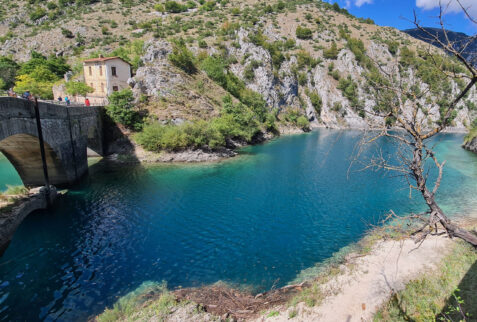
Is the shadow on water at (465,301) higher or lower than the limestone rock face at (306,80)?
lower

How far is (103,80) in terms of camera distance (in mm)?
51375

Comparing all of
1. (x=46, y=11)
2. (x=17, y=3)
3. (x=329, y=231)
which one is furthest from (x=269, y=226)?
(x=17, y=3)

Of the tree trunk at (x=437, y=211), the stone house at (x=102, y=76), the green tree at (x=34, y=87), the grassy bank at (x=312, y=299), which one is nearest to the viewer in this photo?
the tree trunk at (x=437, y=211)

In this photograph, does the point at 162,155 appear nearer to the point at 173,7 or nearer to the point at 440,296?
the point at 440,296

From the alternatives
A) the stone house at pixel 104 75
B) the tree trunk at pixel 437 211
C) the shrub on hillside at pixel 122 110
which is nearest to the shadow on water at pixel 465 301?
the tree trunk at pixel 437 211

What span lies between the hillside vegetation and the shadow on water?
35.4 m

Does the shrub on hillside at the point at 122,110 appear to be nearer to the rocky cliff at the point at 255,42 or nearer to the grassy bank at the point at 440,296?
the rocky cliff at the point at 255,42

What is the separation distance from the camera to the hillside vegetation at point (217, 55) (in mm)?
51594

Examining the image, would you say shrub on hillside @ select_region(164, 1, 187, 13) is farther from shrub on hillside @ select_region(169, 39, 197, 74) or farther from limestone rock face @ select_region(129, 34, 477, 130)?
shrub on hillside @ select_region(169, 39, 197, 74)

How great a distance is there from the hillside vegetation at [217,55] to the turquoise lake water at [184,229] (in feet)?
51.7

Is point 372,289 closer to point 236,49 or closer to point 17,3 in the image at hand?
point 236,49

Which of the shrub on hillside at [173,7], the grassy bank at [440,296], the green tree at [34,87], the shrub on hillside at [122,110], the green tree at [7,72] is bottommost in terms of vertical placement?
the grassy bank at [440,296]

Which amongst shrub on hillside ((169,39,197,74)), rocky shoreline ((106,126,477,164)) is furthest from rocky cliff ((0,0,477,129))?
rocky shoreline ((106,126,477,164))

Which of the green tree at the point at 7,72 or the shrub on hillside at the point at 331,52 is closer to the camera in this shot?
the green tree at the point at 7,72
